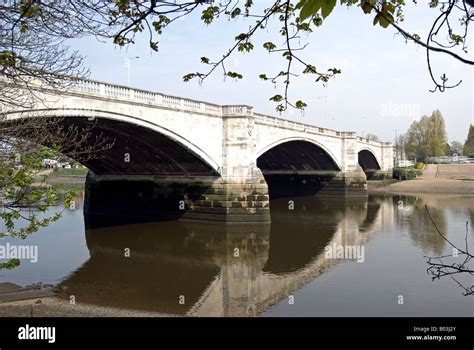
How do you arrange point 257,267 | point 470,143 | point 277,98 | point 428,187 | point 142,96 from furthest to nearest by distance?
point 470,143, point 428,187, point 142,96, point 257,267, point 277,98

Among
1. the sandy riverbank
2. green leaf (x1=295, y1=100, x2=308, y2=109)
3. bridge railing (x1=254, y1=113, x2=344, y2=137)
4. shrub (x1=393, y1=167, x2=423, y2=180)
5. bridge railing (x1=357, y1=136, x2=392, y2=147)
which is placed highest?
bridge railing (x1=357, y1=136, x2=392, y2=147)

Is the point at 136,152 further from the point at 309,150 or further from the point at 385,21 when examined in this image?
the point at 385,21

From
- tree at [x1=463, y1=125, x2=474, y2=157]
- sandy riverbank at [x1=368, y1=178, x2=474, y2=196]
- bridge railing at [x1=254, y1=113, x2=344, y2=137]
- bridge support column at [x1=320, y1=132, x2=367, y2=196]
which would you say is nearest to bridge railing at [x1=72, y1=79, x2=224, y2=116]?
bridge railing at [x1=254, y1=113, x2=344, y2=137]

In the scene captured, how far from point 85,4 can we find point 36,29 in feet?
3.14

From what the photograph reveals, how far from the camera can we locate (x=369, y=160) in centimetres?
5444

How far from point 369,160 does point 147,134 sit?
135 ft

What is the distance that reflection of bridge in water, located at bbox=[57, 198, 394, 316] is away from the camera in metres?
10.1

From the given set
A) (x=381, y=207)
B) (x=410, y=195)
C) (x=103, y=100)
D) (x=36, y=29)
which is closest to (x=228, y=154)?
(x=103, y=100)

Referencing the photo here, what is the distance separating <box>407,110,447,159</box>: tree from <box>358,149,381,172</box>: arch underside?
16.7 m

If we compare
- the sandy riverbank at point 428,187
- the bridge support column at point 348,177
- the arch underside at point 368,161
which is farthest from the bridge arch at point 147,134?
the arch underside at point 368,161

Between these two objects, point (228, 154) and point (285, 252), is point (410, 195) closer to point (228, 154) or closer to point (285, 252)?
point (228, 154)

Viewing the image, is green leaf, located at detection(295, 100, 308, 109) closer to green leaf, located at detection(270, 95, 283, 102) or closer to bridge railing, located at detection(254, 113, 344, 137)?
green leaf, located at detection(270, 95, 283, 102)

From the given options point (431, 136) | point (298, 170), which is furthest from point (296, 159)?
point (431, 136)
